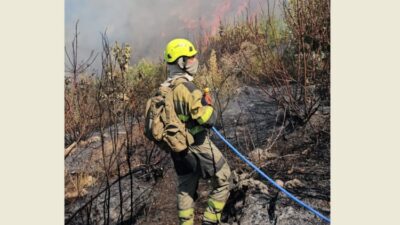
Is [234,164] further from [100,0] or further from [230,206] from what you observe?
[100,0]

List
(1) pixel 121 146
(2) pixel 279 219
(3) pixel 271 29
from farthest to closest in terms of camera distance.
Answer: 1. (1) pixel 121 146
2. (3) pixel 271 29
3. (2) pixel 279 219

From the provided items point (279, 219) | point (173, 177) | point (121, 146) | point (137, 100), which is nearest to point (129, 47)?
point (137, 100)

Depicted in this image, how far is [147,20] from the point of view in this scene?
6.35 m

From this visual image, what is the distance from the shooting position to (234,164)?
5.98m

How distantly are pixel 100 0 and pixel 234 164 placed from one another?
89.9 inches

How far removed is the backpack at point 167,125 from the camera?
5.05 meters

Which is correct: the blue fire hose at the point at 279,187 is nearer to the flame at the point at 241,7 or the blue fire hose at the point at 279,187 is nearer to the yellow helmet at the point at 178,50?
the yellow helmet at the point at 178,50

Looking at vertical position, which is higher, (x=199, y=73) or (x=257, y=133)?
(x=199, y=73)

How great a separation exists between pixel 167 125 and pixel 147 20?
67.2 inches

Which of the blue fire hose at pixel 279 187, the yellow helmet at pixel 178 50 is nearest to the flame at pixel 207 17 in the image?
the yellow helmet at pixel 178 50

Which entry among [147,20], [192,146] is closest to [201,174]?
[192,146]

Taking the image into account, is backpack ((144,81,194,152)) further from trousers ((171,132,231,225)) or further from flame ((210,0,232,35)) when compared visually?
flame ((210,0,232,35))

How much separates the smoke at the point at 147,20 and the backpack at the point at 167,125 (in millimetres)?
1259

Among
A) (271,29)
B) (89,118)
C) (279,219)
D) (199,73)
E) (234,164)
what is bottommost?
(279,219)
